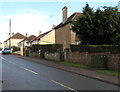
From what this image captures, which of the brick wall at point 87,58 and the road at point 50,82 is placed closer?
the road at point 50,82

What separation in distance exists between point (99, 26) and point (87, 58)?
14.5ft

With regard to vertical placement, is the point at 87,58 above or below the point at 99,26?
below

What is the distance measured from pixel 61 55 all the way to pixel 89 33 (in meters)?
5.29

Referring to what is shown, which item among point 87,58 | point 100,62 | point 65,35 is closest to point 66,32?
point 65,35

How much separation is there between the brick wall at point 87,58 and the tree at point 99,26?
2.63 meters

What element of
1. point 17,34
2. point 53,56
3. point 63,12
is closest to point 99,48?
point 53,56

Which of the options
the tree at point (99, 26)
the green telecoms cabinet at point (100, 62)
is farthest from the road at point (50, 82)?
the tree at point (99, 26)

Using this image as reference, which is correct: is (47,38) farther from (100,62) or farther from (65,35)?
(100,62)

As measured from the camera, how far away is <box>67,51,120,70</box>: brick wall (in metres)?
16.7

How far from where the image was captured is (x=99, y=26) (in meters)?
22.9

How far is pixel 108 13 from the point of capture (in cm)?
2411

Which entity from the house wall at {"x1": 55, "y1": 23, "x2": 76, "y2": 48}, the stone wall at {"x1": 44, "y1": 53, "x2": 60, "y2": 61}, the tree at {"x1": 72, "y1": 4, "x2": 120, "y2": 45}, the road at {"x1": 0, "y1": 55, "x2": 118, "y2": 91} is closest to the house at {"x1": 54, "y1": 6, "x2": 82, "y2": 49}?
the house wall at {"x1": 55, "y1": 23, "x2": 76, "y2": 48}

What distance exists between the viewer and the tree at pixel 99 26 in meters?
22.9

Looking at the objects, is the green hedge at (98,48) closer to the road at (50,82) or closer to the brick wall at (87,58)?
the brick wall at (87,58)
